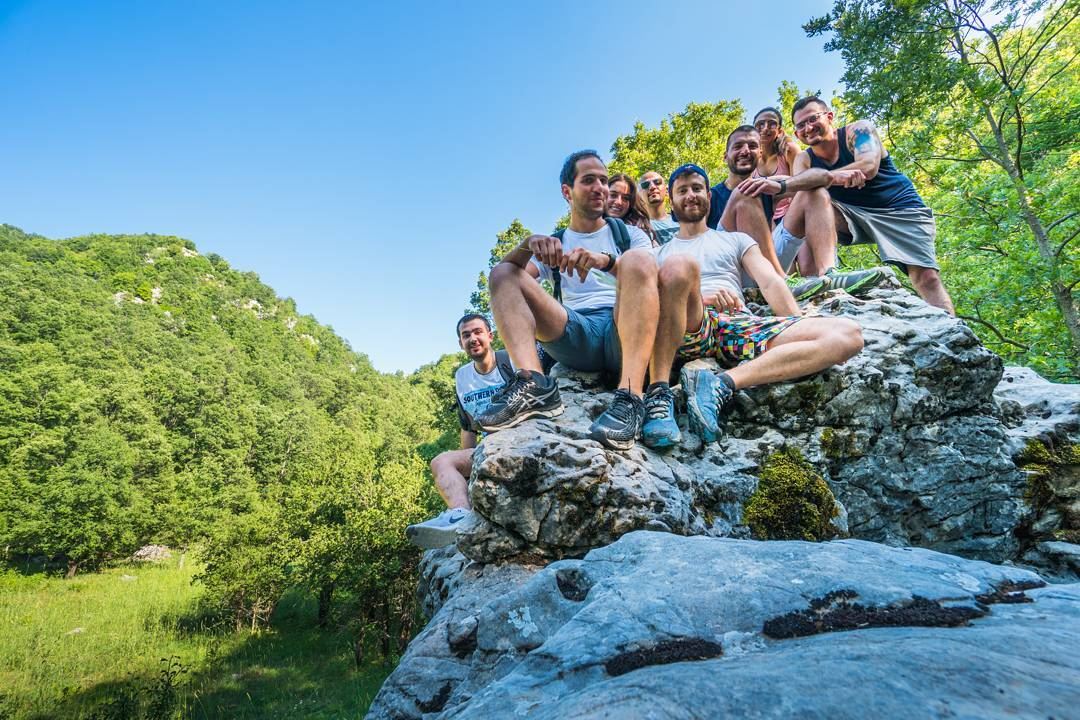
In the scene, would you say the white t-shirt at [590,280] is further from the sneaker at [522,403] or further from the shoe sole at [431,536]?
the shoe sole at [431,536]

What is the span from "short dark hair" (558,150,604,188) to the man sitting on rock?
3.04 ft

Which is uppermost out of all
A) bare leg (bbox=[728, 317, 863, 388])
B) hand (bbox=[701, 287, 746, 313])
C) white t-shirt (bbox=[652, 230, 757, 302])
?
white t-shirt (bbox=[652, 230, 757, 302])

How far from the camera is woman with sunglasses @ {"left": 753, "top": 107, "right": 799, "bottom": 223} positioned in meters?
4.91

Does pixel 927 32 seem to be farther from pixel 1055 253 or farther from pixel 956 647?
pixel 956 647

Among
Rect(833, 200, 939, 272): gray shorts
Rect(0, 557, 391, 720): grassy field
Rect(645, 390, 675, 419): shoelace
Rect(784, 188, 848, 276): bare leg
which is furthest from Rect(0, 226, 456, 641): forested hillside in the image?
Rect(645, 390, 675, 419): shoelace

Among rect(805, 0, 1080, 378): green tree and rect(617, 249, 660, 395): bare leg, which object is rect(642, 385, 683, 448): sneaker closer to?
rect(617, 249, 660, 395): bare leg

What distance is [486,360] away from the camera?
178 inches

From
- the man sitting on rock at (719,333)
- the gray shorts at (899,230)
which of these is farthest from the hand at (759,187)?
the gray shorts at (899,230)

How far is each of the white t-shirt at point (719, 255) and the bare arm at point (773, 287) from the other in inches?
4.9

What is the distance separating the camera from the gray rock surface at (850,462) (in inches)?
86.5

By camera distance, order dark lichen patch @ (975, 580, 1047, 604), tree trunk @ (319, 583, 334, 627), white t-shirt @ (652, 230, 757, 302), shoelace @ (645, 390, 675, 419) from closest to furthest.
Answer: dark lichen patch @ (975, 580, 1047, 604)
shoelace @ (645, 390, 675, 419)
white t-shirt @ (652, 230, 757, 302)
tree trunk @ (319, 583, 334, 627)

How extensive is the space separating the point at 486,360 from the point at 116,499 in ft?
145

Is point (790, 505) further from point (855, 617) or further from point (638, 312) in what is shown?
point (855, 617)

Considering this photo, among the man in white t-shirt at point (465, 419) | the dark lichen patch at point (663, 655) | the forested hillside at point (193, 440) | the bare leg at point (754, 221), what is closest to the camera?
the dark lichen patch at point (663, 655)
